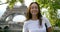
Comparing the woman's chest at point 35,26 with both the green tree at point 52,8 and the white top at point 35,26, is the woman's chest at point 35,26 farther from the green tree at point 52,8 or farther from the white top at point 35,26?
the green tree at point 52,8

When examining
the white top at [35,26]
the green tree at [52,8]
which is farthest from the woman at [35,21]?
the green tree at [52,8]

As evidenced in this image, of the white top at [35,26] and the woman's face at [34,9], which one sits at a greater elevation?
the woman's face at [34,9]

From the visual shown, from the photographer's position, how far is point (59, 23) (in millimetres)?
3826

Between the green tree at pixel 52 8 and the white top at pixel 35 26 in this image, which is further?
the green tree at pixel 52 8

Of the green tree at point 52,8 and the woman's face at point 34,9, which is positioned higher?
the woman's face at point 34,9

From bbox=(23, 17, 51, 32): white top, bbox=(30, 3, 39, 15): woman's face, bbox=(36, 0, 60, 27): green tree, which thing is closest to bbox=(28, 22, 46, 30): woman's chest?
bbox=(23, 17, 51, 32): white top

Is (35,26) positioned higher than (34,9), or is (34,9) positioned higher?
(34,9)

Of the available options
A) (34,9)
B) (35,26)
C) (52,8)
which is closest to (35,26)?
(35,26)

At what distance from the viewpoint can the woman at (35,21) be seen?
2412 mm

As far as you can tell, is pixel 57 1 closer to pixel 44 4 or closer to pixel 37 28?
pixel 44 4

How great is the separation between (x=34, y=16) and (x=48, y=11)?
131 cm

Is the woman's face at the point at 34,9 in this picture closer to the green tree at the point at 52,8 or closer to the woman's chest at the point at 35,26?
the woman's chest at the point at 35,26

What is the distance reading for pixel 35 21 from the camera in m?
2.46

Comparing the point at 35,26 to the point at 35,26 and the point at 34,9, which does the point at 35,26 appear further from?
the point at 34,9
